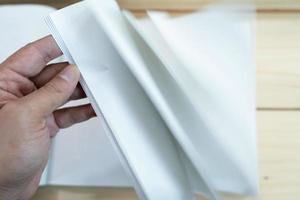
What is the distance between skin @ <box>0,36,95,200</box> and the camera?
30 cm

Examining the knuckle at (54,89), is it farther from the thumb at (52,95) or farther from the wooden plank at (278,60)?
the wooden plank at (278,60)

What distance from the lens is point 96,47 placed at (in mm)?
289

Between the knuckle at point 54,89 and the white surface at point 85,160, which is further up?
the knuckle at point 54,89

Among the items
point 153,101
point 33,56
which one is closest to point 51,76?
point 33,56

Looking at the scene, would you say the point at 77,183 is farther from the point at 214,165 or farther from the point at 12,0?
the point at 12,0

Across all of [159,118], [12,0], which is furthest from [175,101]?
[12,0]

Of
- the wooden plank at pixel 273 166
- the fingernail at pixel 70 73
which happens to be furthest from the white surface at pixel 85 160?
the fingernail at pixel 70 73

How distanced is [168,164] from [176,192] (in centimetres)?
2

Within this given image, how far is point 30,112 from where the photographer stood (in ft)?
0.98

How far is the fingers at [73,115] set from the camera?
1.27ft

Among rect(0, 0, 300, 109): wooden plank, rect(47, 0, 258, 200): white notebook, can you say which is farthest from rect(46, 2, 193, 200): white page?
rect(0, 0, 300, 109): wooden plank

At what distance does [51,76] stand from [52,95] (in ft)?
0.24

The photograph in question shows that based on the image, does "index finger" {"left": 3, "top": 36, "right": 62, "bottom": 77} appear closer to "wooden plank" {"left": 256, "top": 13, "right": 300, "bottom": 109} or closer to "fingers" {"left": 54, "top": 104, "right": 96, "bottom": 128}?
"fingers" {"left": 54, "top": 104, "right": 96, "bottom": 128}

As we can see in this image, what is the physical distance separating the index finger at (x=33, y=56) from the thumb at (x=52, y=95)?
2.7 inches
